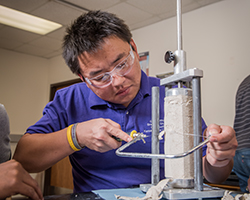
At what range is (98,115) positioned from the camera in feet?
4.21

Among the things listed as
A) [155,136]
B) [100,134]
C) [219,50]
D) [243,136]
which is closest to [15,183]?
[100,134]

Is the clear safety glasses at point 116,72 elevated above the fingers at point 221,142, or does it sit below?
above

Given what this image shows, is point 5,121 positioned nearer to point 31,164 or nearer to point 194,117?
A: point 31,164

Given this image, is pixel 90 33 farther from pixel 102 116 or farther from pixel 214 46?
pixel 214 46

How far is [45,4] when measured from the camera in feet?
11.2

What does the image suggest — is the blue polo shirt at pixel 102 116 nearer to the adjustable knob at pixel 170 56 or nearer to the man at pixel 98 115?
the man at pixel 98 115

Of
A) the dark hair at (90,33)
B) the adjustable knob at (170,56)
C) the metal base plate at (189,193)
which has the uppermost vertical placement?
the dark hair at (90,33)

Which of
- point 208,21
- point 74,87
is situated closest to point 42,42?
point 208,21

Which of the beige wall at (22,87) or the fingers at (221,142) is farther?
the beige wall at (22,87)

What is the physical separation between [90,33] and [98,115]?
1.35 ft

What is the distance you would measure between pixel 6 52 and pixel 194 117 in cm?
548

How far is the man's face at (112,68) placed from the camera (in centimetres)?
108

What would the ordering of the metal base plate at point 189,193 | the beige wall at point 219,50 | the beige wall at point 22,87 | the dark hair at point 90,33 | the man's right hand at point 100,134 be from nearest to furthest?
the metal base plate at point 189,193, the man's right hand at point 100,134, the dark hair at point 90,33, the beige wall at point 219,50, the beige wall at point 22,87

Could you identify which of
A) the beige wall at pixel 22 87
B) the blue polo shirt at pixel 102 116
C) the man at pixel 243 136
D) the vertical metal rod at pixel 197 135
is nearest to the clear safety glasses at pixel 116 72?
the blue polo shirt at pixel 102 116
